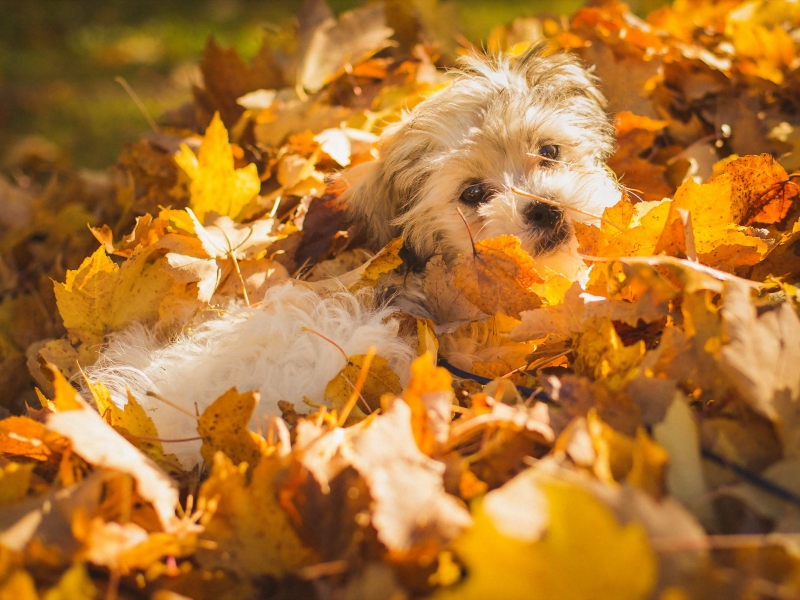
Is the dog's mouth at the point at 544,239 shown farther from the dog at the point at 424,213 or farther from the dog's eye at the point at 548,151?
the dog's eye at the point at 548,151

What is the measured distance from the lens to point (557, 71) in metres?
1.98

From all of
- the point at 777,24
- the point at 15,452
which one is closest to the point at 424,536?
the point at 15,452

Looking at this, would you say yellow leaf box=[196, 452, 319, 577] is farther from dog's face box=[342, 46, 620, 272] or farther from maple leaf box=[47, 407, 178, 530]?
dog's face box=[342, 46, 620, 272]

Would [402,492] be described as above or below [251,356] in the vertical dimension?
above

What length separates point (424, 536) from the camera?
90cm

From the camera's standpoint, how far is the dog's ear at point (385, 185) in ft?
6.44

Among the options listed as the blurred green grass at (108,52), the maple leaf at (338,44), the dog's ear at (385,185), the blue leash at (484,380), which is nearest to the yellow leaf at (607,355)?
the blue leash at (484,380)

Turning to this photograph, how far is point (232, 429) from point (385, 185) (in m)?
1.11

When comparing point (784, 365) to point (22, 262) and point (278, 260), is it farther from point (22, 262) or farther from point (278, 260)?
point (22, 262)

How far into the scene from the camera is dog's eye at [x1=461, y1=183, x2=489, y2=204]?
190cm

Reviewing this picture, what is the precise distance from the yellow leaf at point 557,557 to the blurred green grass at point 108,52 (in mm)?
4414

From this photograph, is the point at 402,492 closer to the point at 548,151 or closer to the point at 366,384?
the point at 366,384

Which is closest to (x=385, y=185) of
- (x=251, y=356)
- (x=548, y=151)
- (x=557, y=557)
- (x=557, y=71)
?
(x=548, y=151)

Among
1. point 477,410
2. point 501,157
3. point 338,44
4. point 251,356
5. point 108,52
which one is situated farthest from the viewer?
point 108,52
